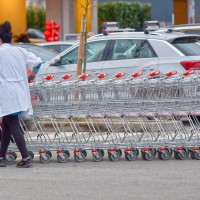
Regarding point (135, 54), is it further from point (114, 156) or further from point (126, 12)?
point (126, 12)

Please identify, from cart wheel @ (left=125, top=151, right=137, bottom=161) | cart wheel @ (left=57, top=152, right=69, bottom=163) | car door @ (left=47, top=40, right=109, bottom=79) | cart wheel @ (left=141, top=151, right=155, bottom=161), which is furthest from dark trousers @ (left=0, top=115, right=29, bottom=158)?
car door @ (left=47, top=40, right=109, bottom=79)

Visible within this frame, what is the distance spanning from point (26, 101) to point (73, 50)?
21.8 ft

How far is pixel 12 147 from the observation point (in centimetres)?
1163

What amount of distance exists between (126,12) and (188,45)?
29.6 meters

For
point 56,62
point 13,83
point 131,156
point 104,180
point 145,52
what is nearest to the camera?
point 104,180

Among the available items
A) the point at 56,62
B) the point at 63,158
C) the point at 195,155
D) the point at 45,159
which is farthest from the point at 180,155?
the point at 56,62

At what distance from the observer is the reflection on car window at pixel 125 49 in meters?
17.1

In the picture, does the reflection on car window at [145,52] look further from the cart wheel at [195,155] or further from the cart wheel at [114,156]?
the cart wheel at [114,156]

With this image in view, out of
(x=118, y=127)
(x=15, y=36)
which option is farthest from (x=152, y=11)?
(x=118, y=127)

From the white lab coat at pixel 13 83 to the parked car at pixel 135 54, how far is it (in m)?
5.61

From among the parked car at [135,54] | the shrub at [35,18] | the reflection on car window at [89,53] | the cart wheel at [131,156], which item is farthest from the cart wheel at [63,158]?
the shrub at [35,18]

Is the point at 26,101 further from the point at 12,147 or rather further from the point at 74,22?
the point at 74,22

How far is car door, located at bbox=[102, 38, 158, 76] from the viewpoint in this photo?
55.2 ft

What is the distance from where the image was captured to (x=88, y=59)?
1745cm
